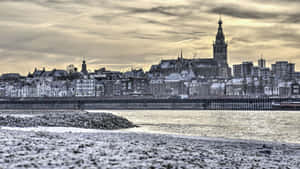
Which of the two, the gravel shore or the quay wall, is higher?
the gravel shore

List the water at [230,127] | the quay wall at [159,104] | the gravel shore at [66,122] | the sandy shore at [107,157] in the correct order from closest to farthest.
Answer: the sandy shore at [107,157], the gravel shore at [66,122], the water at [230,127], the quay wall at [159,104]

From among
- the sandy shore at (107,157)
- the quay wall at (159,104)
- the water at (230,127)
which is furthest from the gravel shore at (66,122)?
the quay wall at (159,104)

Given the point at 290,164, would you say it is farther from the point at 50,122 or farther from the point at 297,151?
the point at 50,122

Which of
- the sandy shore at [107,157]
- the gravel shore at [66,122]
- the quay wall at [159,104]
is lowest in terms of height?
the quay wall at [159,104]

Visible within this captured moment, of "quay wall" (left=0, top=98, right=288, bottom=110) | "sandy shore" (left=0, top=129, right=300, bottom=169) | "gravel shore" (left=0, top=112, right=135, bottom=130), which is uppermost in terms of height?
"sandy shore" (left=0, top=129, right=300, bottom=169)

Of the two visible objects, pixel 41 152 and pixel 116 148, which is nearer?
pixel 41 152

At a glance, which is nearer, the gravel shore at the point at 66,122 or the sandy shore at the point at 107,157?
the sandy shore at the point at 107,157

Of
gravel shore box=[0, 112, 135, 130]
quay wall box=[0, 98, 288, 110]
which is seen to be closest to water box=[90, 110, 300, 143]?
gravel shore box=[0, 112, 135, 130]

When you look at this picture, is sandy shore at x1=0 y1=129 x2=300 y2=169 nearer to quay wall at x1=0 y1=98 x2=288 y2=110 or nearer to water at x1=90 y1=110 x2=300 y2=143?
water at x1=90 y1=110 x2=300 y2=143

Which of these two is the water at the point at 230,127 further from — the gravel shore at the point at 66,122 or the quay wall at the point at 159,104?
the quay wall at the point at 159,104

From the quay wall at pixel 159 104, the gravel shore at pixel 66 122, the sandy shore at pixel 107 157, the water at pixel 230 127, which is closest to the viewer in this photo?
the sandy shore at pixel 107 157

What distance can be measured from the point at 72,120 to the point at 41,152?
24.3 m

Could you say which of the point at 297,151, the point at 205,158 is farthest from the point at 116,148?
the point at 297,151

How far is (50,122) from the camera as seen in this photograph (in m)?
37.0
